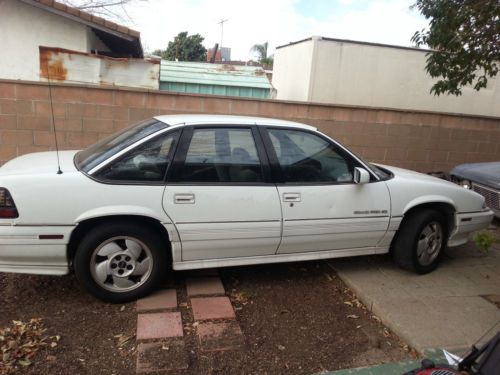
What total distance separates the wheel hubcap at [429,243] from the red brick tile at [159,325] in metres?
2.60

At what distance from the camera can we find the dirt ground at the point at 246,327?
118 inches

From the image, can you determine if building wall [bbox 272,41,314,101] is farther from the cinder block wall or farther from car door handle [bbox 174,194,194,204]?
car door handle [bbox 174,194,194,204]

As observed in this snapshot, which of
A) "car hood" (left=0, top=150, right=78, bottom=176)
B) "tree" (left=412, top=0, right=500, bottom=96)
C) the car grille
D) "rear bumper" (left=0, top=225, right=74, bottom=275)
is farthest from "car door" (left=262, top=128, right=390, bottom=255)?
the car grille

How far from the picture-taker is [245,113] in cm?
726

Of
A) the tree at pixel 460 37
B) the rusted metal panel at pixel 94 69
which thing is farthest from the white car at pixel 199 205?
the rusted metal panel at pixel 94 69

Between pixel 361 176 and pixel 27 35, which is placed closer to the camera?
pixel 361 176

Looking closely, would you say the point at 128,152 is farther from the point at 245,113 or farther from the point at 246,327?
the point at 245,113

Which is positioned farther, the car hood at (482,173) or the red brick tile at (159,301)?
the car hood at (482,173)

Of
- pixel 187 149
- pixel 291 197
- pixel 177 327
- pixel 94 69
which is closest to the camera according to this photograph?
pixel 177 327

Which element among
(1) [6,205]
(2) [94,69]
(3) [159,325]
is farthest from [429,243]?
(2) [94,69]

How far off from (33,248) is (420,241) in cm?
363

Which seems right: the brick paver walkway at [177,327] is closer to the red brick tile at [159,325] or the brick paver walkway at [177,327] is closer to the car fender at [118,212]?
the red brick tile at [159,325]

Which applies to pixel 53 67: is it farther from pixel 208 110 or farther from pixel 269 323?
pixel 269 323

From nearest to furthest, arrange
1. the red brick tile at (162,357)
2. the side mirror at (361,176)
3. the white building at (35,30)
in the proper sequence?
the red brick tile at (162,357) → the side mirror at (361,176) → the white building at (35,30)
